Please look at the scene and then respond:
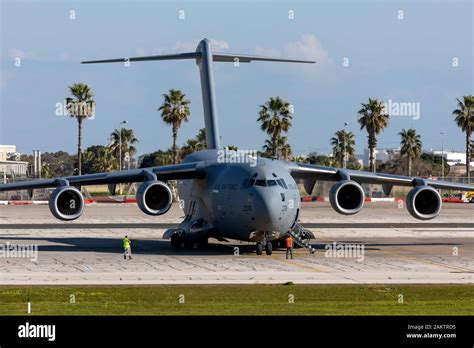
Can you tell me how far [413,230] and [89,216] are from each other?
2530 centimetres

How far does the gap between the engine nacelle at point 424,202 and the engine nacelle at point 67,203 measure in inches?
539

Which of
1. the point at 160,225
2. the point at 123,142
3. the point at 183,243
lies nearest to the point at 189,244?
the point at 183,243

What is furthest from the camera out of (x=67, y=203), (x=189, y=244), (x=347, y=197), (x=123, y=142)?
(x=123, y=142)

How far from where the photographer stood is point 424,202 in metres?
43.0

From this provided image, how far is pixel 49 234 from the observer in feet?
177

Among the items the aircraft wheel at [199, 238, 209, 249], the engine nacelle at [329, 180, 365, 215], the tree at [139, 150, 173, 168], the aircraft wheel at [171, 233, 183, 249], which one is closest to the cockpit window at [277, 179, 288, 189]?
the engine nacelle at [329, 180, 365, 215]

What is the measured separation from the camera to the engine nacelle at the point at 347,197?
135 feet

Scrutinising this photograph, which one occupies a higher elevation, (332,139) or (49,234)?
(332,139)

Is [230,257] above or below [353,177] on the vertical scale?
below

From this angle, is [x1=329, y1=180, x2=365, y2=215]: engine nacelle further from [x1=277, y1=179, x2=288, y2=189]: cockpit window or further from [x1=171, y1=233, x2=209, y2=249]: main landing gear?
[x1=171, y1=233, x2=209, y2=249]: main landing gear

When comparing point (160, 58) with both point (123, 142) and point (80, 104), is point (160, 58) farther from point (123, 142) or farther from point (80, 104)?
point (123, 142)

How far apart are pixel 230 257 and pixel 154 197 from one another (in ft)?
13.4
